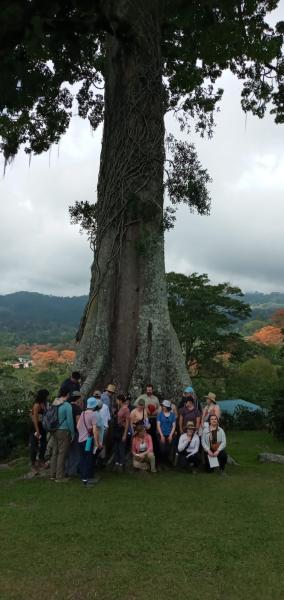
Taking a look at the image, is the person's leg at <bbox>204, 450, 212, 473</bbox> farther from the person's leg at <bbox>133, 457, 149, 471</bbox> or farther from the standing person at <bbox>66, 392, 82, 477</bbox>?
the standing person at <bbox>66, 392, 82, 477</bbox>

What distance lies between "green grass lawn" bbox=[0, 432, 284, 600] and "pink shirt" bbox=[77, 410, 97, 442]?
0.81 meters

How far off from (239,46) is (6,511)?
11308 mm

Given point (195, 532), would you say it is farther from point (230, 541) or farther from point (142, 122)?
point (142, 122)

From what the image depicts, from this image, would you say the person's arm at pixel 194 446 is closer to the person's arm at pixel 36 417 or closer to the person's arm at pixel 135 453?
the person's arm at pixel 135 453

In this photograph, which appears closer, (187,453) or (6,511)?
(6,511)

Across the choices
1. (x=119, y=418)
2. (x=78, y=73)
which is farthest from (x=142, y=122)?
(x=119, y=418)

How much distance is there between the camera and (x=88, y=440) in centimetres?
788

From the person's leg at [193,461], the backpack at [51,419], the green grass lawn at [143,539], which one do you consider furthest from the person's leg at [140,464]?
the backpack at [51,419]

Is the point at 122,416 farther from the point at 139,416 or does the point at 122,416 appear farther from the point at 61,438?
the point at 61,438

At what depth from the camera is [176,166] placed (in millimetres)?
11438

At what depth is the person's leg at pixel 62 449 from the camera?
8180mm

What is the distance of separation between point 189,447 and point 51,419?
2.59 m

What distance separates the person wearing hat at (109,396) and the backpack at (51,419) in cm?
105

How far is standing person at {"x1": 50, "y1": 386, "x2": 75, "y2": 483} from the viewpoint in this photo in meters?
8.22
